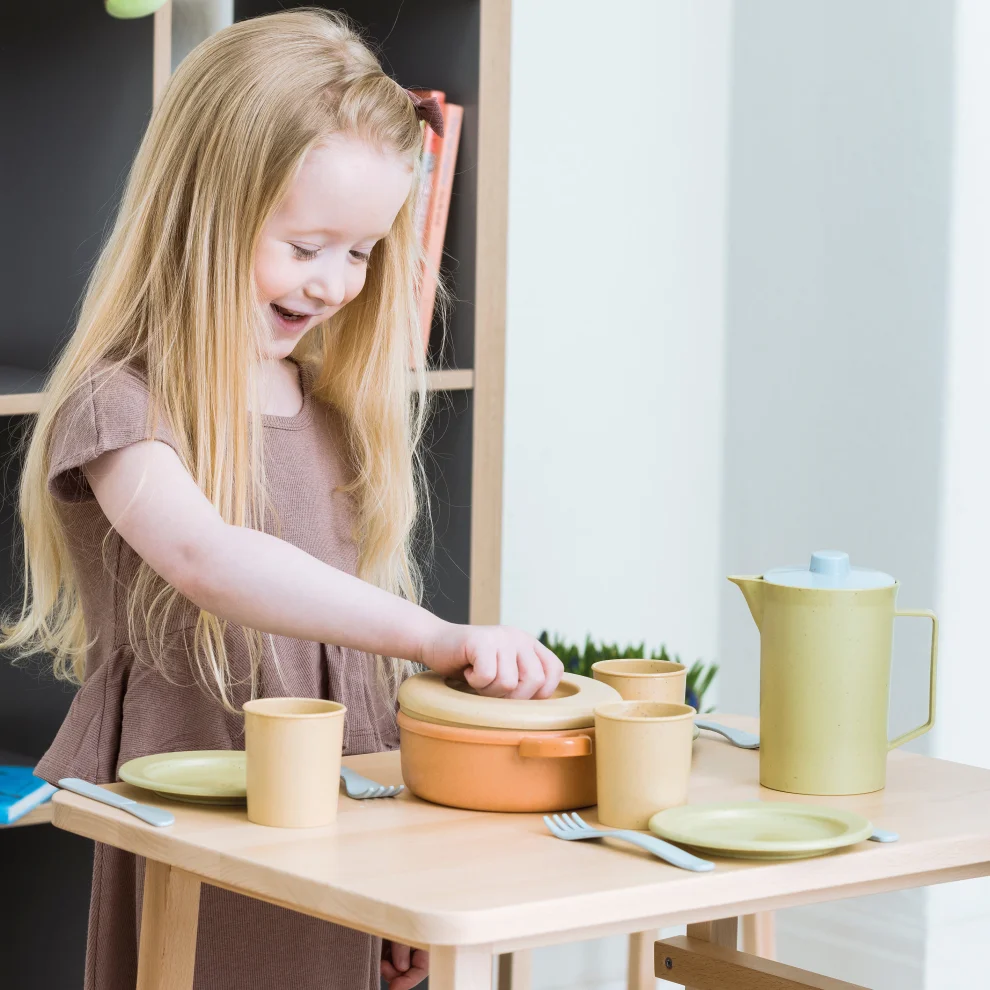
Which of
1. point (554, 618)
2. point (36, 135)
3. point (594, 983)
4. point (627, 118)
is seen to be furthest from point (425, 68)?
point (594, 983)

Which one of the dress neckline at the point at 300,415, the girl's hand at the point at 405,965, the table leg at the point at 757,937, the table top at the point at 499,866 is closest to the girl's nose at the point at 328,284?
the dress neckline at the point at 300,415

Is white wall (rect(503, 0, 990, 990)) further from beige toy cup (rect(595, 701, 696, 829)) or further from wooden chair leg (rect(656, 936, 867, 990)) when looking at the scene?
beige toy cup (rect(595, 701, 696, 829))

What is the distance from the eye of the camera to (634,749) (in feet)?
2.58

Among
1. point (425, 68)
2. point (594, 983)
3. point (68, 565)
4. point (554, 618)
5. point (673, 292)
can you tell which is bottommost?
point (594, 983)

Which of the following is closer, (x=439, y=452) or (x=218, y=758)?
(x=218, y=758)

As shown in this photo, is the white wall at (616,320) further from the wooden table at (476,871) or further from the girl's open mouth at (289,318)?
the wooden table at (476,871)

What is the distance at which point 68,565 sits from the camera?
4.02ft

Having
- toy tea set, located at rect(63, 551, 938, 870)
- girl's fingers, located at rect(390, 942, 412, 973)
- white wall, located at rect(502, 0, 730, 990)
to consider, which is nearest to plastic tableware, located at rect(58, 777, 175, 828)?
toy tea set, located at rect(63, 551, 938, 870)

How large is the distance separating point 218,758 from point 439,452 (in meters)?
0.84

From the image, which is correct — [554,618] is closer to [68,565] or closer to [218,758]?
[68,565]

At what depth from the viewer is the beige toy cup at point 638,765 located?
79 cm

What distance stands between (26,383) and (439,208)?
50cm

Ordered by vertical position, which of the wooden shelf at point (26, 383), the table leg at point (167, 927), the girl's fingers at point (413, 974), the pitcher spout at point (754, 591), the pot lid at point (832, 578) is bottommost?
the girl's fingers at point (413, 974)

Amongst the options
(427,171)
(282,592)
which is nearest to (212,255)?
(282,592)
